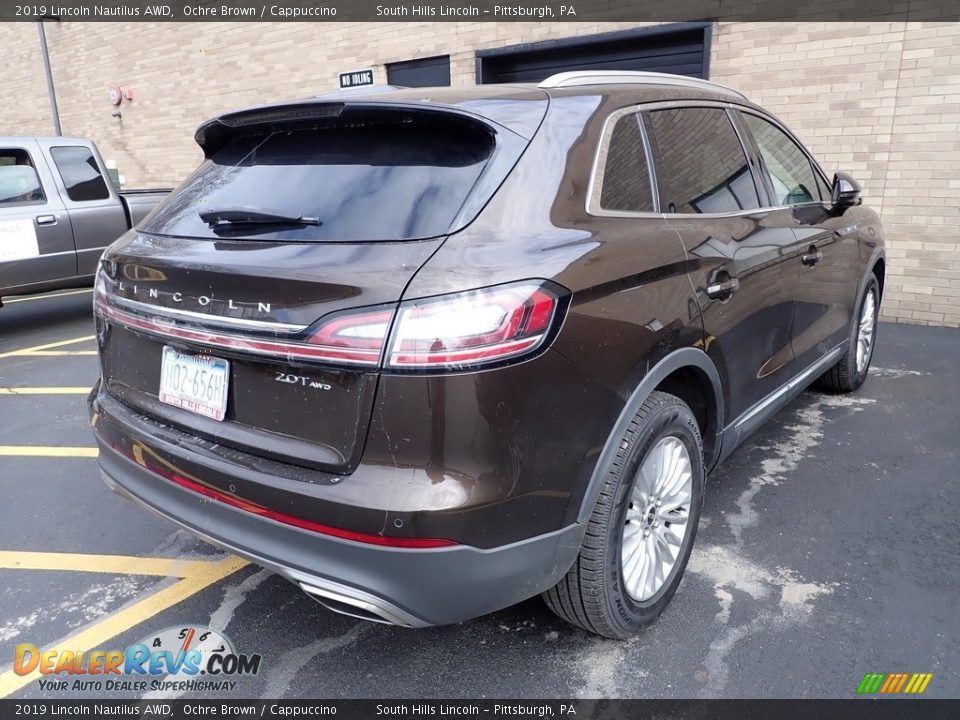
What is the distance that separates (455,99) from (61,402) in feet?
14.0

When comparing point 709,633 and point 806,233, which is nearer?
point 709,633

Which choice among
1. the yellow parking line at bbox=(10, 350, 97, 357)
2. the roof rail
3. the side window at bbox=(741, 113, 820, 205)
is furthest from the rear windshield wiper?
the yellow parking line at bbox=(10, 350, 97, 357)

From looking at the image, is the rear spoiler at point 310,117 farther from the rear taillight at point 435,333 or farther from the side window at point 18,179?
the side window at point 18,179

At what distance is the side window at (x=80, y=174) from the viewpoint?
754 cm

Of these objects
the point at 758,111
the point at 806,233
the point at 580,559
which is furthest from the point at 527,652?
the point at 758,111

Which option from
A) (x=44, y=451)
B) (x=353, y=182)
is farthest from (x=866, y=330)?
(x=44, y=451)

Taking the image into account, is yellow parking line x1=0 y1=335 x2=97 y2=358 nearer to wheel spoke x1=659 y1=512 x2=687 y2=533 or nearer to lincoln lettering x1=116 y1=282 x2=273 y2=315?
lincoln lettering x1=116 y1=282 x2=273 y2=315

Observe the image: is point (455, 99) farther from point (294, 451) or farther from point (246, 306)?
point (294, 451)

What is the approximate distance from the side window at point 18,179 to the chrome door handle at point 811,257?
714 centimetres

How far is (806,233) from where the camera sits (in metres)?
3.54

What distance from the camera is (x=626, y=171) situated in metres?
2.41


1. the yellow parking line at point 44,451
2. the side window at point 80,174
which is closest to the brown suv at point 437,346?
the yellow parking line at point 44,451

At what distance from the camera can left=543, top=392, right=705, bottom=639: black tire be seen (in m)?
2.18

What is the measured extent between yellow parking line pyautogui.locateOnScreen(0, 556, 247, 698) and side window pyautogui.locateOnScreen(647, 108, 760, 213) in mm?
2256
